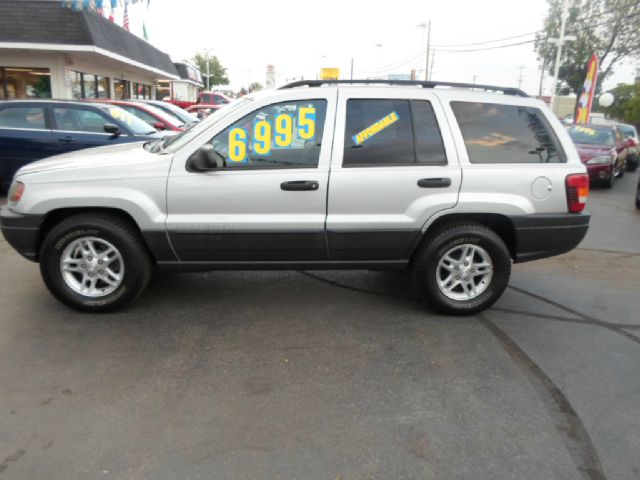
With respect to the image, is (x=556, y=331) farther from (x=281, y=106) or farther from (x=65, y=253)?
(x=65, y=253)

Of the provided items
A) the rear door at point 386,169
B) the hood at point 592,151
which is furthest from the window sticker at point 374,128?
the hood at point 592,151

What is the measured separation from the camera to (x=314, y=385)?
130 inches

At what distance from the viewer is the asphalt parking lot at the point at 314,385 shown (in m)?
2.61

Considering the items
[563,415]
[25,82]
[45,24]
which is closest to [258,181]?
[563,415]

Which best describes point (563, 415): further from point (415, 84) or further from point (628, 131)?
point (628, 131)

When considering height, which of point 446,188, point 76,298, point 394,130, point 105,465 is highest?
point 394,130

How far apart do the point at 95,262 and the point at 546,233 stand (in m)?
3.72

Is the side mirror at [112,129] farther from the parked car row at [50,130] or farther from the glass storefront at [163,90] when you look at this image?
the glass storefront at [163,90]

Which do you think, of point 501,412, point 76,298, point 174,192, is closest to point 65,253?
point 76,298

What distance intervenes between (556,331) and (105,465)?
3463 millimetres

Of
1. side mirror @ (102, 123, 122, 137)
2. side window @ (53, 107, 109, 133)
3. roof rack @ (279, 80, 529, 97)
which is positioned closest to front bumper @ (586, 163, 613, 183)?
roof rack @ (279, 80, 529, 97)

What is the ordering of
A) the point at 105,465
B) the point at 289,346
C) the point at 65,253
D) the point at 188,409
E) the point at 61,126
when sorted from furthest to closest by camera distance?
the point at 61,126
the point at 65,253
the point at 289,346
the point at 188,409
the point at 105,465

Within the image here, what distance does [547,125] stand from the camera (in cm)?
437

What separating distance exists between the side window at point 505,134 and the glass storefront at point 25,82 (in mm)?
17692
